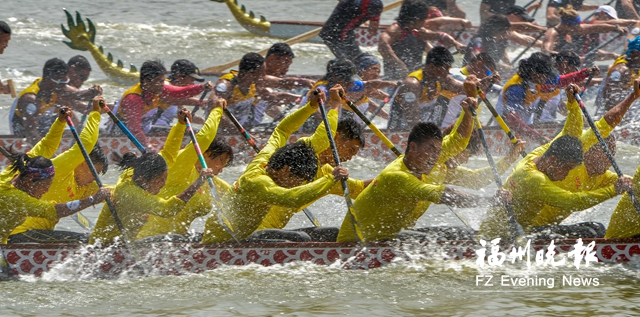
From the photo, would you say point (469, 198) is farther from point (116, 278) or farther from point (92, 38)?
Result: point (92, 38)

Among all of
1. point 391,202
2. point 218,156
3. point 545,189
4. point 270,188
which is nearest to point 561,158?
point 545,189

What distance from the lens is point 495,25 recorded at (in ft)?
53.3

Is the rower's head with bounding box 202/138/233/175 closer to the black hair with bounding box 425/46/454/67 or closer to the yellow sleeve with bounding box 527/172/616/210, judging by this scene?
the yellow sleeve with bounding box 527/172/616/210

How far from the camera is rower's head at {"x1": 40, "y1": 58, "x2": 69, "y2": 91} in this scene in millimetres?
12867

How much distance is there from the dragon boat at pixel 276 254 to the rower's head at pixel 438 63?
4.62 metres

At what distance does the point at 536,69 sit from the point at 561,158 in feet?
15.6

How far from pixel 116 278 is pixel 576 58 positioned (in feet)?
25.5

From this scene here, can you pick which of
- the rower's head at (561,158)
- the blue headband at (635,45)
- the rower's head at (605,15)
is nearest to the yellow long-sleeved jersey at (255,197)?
the rower's head at (561,158)

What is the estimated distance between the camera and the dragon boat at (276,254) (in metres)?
8.30

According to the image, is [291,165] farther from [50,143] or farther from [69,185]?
[50,143]

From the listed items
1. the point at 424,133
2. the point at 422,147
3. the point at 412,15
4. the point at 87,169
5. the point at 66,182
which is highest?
the point at 412,15

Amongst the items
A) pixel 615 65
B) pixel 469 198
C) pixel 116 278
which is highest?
pixel 615 65

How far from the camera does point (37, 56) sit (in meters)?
19.2

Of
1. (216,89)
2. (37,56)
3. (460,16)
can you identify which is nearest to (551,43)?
(460,16)
